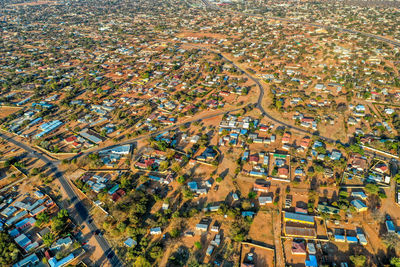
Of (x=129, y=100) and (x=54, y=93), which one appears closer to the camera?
(x=129, y=100)

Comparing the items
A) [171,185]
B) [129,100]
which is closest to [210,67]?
[129,100]

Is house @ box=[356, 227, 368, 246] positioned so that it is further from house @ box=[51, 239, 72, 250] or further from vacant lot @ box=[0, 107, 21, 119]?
vacant lot @ box=[0, 107, 21, 119]

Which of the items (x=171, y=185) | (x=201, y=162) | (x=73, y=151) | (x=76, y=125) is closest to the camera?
(x=171, y=185)

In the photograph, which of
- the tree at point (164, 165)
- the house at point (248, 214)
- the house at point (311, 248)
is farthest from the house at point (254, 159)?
the house at point (311, 248)

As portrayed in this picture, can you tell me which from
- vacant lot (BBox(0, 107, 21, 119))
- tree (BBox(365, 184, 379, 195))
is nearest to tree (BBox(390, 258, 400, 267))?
tree (BBox(365, 184, 379, 195))

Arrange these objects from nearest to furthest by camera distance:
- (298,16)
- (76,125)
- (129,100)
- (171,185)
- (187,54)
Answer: (171,185), (76,125), (129,100), (187,54), (298,16)

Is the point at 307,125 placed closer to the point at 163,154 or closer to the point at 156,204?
the point at 163,154

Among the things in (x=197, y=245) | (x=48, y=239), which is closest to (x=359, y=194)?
(x=197, y=245)
